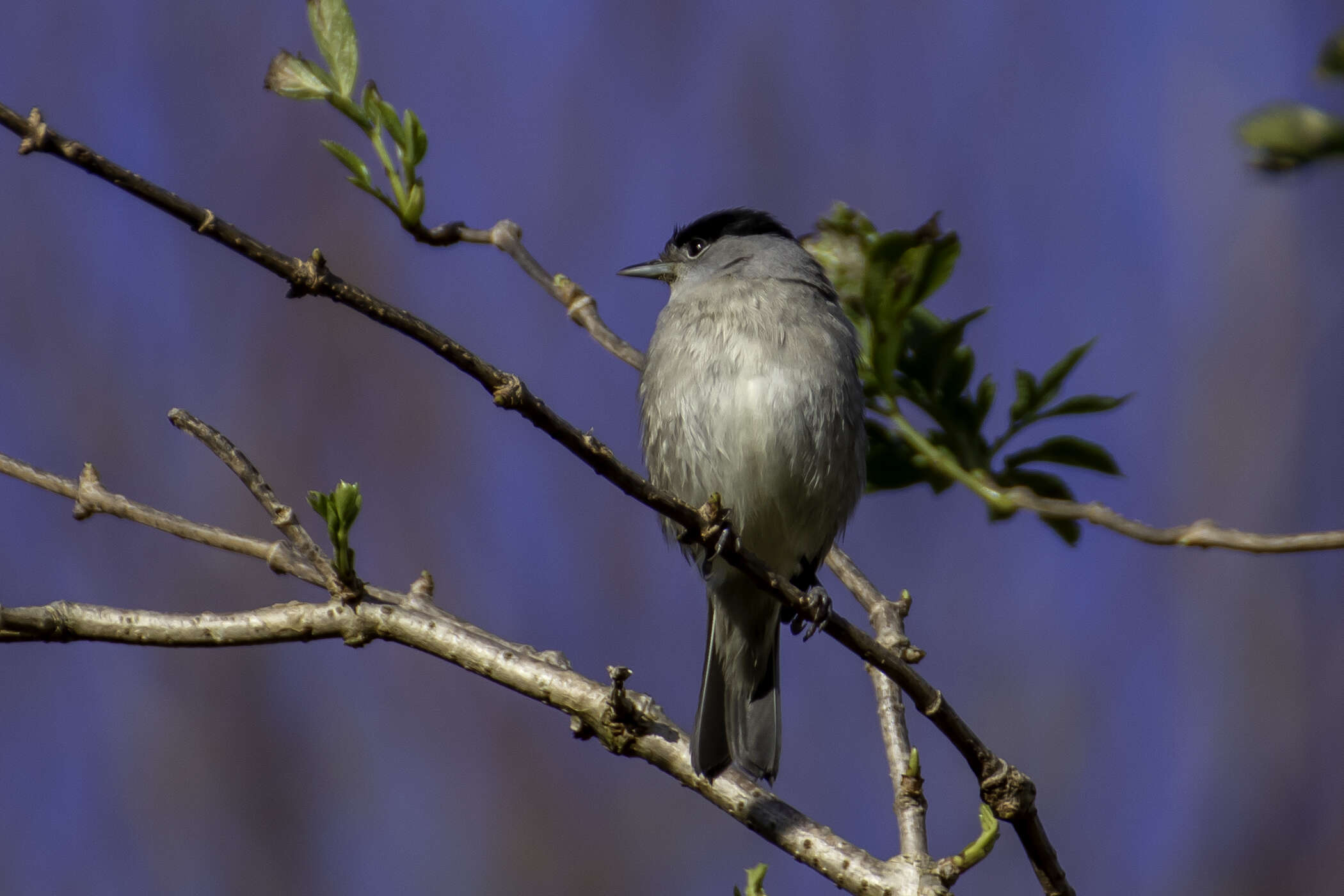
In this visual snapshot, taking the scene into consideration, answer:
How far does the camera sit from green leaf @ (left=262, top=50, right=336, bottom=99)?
7.75 ft

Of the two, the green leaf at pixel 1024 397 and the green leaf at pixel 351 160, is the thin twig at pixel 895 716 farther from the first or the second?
the green leaf at pixel 351 160

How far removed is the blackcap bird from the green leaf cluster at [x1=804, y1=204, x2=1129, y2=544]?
1333 millimetres

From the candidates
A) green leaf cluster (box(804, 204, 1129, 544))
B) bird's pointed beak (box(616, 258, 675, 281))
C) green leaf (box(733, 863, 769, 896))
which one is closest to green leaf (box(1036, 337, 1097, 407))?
green leaf cluster (box(804, 204, 1129, 544))

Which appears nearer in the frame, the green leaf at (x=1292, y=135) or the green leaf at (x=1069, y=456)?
the green leaf at (x=1292, y=135)

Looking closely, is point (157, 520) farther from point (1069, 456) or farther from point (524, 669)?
point (1069, 456)

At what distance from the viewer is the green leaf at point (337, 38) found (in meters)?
2.29

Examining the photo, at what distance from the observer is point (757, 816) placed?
2578mm

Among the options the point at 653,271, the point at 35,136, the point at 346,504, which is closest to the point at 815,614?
the point at 346,504

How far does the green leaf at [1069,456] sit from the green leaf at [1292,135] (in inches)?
56.0

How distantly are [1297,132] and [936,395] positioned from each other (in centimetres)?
147

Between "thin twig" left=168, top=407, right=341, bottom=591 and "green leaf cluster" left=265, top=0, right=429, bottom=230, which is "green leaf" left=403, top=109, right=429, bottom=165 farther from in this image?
"thin twig" left=168, top=407, right=341, bottom=591

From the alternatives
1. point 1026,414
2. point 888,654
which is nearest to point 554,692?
point 888,654

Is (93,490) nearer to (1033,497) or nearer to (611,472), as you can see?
(611,472)

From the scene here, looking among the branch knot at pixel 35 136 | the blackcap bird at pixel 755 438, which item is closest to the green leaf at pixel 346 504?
the branch knot at pixel 35 136
